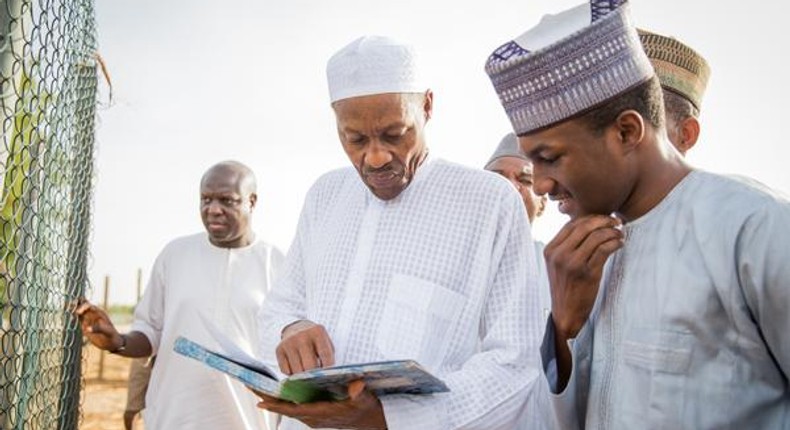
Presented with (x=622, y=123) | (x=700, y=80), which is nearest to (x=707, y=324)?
(x=622, y=123)

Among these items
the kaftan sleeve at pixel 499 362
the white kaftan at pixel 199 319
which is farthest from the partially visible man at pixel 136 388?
the kaftan sleeve at pixel 499 362

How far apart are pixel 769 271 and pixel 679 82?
1.15 metres

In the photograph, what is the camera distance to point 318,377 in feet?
5.93

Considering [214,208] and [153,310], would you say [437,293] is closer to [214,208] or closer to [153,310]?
[214,208]

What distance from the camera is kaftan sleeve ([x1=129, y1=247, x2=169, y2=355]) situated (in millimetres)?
4699

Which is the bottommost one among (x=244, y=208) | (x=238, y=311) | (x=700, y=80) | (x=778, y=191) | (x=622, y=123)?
(x=238, y=311)

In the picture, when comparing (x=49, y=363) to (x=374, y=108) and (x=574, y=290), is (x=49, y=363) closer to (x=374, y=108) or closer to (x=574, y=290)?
(x=374, y=108)

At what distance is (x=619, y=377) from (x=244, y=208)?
149 inches

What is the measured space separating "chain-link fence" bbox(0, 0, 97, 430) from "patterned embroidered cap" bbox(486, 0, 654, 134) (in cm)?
156

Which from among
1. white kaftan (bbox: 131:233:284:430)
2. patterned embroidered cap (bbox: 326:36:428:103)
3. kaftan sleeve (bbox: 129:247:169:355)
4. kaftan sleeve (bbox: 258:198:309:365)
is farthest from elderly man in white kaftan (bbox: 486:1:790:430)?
kaftan sleeve (bbox: 129:247:169:355)

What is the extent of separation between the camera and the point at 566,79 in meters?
1.74

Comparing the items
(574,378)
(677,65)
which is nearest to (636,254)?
(574,378)

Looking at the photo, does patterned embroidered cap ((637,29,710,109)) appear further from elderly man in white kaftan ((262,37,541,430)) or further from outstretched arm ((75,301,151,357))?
outstretched arm ((75,301,151,357))

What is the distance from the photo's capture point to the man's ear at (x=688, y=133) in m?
2.41
